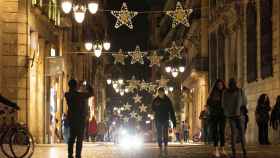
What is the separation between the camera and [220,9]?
48.9 metres

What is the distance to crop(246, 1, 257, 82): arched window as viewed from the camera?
126 ft

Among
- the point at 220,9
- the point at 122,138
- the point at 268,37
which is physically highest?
the point at 220,9

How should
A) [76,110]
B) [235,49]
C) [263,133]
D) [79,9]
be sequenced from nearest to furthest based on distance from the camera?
[76,110], [79,9], [263,133], [235,49]

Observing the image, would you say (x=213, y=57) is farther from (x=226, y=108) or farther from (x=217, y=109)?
(x=226, y=108)

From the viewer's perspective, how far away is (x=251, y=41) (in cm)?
3916

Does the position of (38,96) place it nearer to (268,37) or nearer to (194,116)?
(268,37)

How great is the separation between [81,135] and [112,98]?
125 meters

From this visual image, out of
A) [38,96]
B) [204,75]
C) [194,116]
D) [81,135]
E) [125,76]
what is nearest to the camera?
[81,135]

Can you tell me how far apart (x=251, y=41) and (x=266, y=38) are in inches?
138

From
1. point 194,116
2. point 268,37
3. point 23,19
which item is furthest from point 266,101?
point 194,116

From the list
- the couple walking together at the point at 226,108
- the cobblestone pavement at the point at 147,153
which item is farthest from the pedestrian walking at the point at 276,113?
the couple walking together at the point at 226,108


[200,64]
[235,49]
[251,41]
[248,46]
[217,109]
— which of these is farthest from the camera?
[200,64]

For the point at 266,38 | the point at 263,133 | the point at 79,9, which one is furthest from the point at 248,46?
the point at 79,9

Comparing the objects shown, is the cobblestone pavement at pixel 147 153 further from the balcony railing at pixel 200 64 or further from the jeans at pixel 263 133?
the balcony railing at pixel 200 64
